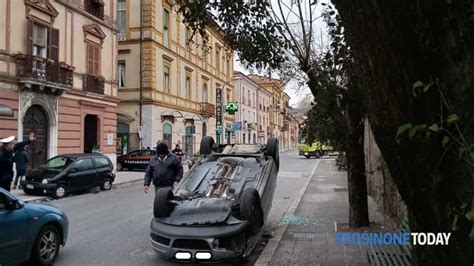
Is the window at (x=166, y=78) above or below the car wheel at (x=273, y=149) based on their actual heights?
above

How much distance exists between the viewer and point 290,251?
697 cm

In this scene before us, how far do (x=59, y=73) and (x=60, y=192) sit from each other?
7743mm

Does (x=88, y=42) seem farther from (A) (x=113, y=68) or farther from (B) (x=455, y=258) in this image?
(B) (x=455, y=258)

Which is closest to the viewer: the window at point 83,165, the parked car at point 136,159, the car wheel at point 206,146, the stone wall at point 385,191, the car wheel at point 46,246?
the car wheel at point 46,246

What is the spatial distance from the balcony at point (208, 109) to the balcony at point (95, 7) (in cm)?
1888

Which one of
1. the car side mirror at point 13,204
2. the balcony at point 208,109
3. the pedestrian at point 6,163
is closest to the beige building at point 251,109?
the balcony at point 208,109

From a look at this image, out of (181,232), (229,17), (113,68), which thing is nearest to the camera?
(181,232)

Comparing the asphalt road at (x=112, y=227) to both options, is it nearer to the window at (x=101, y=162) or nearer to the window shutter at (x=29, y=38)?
the window at (x=101, y=162)

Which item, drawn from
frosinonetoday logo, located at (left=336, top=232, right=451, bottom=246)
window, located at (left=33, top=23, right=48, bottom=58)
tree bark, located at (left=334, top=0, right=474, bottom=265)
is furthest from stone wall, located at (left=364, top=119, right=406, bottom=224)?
window, located at (left=33, top=23, right=48, bottom=58)

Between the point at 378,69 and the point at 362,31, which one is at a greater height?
the point at 362,31

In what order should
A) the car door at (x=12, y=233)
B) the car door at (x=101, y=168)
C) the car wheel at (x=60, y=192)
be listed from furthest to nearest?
the car door at (x=101, y=168) < the car wheel at (x=60, y=192) < the car door at (x=12, y=233)

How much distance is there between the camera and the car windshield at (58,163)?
15.7 metres

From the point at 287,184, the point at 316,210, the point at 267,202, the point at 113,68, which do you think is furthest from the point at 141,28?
the point at 267,202

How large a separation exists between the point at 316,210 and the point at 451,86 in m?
9.22
